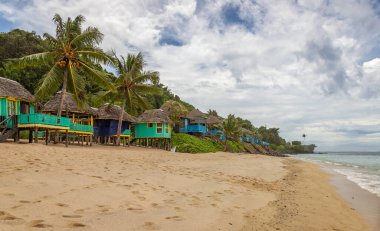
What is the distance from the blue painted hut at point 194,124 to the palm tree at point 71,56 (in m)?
24.8

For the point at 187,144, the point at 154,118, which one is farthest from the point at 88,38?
the point at 187,144

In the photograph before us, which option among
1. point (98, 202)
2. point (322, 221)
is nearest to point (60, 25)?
point (98, 202)

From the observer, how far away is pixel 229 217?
5754 millimetres

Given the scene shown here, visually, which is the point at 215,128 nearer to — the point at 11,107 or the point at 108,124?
the point at 108,124

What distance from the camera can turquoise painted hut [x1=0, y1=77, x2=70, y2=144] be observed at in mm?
18969

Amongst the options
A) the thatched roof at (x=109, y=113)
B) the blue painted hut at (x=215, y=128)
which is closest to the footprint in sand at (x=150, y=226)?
the thatched roof at (x=109, y=113)

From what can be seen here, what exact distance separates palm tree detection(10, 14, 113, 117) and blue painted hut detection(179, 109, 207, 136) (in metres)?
24.8

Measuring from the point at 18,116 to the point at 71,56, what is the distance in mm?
5414

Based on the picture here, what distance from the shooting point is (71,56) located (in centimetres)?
2178

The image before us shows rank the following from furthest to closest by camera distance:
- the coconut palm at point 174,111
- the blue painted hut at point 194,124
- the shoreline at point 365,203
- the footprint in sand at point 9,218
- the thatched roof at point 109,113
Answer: the blue painted hut at point 194,124, the coconut palm at point 174,111, the thatched roof at point 109,113, the shoreline at point 365,203, the footprint in sand at point 9,218

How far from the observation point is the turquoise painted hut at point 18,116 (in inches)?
747

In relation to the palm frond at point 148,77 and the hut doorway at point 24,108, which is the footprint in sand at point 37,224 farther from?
the palm frond at point 148,77

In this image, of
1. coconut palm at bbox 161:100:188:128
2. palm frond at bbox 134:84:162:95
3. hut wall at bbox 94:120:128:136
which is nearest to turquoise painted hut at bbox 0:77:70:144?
palm frond at bbox 134:84:162:95

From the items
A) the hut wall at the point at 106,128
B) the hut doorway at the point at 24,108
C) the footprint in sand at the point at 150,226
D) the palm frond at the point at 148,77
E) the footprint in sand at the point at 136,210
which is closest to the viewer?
the footprint in sand at the point at 150,226
